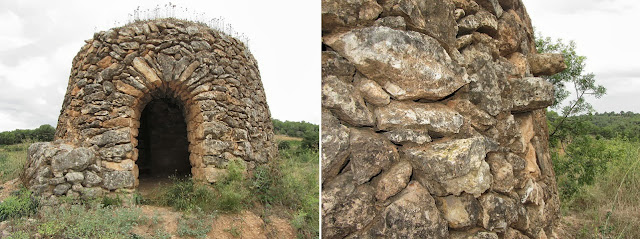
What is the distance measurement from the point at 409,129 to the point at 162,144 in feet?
27.9

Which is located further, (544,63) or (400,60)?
(544,63)

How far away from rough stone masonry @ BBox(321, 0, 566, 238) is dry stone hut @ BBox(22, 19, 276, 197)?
4.26 meters

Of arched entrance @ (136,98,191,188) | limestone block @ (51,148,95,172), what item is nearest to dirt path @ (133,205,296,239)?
limestone block @ (51,148,95,172)

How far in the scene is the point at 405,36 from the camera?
186cm

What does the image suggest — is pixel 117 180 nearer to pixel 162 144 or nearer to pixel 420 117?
pixel 162 144

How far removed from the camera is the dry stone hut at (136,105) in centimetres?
521

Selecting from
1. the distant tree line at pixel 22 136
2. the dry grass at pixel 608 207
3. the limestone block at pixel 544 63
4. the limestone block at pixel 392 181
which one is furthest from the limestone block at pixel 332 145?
the distant tree line at pixel 22 136

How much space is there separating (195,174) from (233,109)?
1148 millimetres

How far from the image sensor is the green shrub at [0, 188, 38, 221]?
466 centimetres

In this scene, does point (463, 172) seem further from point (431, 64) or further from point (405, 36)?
point (405, 36)

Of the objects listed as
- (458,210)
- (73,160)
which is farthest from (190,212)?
(458,210)

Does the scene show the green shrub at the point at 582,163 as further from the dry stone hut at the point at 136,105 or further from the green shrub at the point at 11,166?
the green shrub at the point at 11,166

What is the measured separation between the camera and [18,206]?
4.75m

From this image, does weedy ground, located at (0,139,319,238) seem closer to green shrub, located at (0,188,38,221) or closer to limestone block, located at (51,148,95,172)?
green shrub, located at (0,188,38,221)
